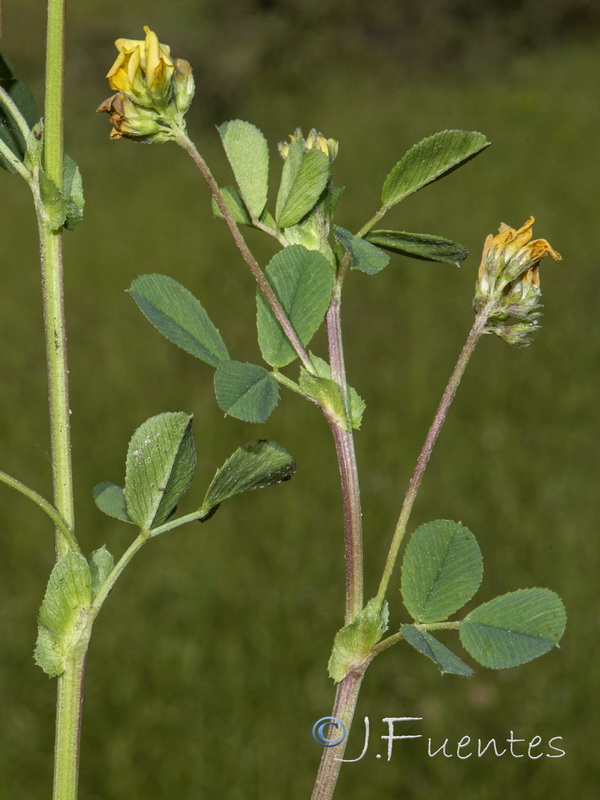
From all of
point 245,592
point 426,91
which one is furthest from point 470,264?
point 426,91

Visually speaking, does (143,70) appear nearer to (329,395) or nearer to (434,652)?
(329,395)

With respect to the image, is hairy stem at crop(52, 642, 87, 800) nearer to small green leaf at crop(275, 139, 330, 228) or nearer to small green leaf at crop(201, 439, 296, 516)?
small green leaf at crop(201, 439, 296, 516)

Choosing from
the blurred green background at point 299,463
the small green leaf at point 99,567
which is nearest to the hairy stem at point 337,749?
the small green leaf at point 99,567

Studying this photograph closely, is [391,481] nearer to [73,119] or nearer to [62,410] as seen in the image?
[62,410]

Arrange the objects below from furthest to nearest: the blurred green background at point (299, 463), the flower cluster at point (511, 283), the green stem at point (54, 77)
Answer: the blurred green background at point (299, 463), the flower cluster at point (511, 283), the green stem at point (54, 77)

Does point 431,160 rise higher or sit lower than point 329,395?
higher

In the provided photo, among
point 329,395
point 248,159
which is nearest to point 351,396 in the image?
point 329,395

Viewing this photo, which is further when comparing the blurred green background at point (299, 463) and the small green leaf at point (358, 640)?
the blurred green background at point (299, 463)

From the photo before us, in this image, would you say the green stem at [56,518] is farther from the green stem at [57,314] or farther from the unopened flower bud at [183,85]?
the unopened flower bud at [183,85]
